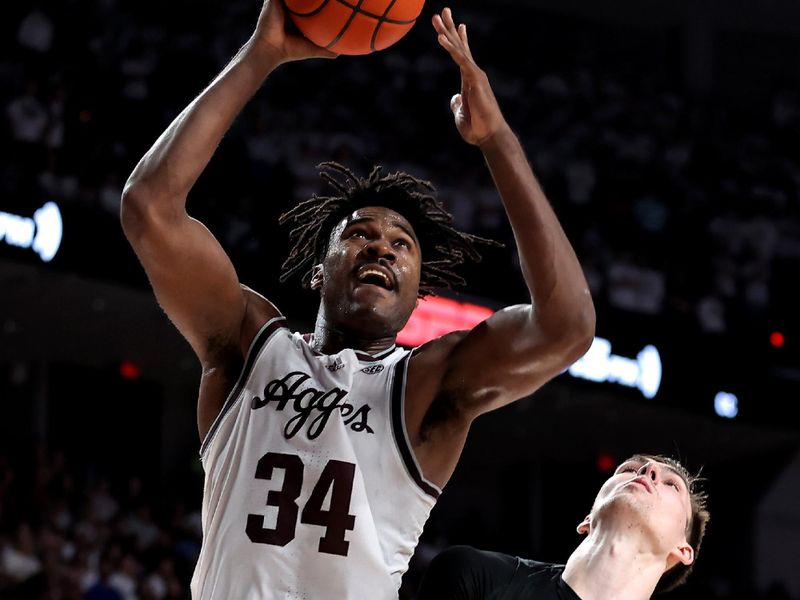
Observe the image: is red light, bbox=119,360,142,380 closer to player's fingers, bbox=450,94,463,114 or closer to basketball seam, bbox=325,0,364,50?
basketball seam, bbox=325,0,364,50

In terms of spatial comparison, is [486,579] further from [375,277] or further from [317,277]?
[317,277]

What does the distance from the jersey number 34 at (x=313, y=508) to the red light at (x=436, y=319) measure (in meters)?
7.05

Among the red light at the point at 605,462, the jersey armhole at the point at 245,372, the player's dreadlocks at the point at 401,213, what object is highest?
the player's dreadlocks at the point at 401,213

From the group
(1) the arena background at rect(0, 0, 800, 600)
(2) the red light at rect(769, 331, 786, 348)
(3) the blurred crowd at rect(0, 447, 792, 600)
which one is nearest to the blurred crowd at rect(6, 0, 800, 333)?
(1) the arena background at rect(0, 0, 800, 600)

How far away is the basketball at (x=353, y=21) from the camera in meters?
3.17

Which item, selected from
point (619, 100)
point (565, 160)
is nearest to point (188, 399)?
point (565, 160)

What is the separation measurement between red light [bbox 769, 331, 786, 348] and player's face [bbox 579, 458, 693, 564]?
8.89 m

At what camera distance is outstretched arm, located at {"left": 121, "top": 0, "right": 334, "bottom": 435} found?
→ 2.96m

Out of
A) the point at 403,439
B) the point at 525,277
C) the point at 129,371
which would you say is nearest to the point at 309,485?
the point at 403,439

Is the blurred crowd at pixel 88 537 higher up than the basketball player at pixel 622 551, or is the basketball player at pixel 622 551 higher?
the basketball player at pixel 622 551

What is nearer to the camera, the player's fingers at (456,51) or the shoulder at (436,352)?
the player's fingers at (456,51)

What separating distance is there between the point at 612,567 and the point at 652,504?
0.73 ft

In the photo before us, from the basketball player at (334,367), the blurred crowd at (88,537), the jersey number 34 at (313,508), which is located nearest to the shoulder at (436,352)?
the basketball player at (334,367)

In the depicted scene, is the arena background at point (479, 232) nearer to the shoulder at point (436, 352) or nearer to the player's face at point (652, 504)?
the player's face at point (652, 504)
